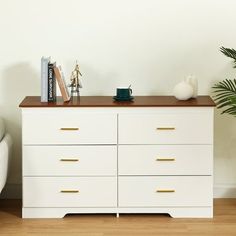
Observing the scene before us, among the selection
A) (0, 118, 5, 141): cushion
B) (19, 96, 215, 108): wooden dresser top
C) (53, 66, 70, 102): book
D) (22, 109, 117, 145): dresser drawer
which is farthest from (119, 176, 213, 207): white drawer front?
(0, 118, 5, 141): cushion

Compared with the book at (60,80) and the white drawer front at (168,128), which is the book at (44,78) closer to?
the book at (60,80)

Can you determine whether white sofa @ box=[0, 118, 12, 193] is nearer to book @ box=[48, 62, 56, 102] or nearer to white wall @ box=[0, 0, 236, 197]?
white wall @ box=[0, 0, 236, 197]

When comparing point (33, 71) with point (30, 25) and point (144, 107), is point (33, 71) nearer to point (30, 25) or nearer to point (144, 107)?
point (30, 25)

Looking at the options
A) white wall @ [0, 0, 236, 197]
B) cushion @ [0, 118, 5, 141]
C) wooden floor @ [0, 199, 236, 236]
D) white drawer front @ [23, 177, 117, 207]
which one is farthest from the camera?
white wall @ [0, 0, 236, 197]

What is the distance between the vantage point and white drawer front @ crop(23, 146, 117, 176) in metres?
4.30

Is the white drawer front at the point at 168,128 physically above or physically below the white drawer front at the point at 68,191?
above

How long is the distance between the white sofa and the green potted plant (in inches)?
54.7

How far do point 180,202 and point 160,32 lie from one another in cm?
114

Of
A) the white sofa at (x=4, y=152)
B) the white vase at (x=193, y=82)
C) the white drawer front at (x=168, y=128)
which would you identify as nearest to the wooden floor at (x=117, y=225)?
the white sofa at (x=4, y=152)

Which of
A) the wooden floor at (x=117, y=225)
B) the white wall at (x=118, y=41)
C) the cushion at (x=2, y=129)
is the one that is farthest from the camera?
the white wall at (x=118, y=41)

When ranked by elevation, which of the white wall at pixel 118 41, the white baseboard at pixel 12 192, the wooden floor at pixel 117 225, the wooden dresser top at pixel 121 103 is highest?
the white wall at pixel 118 41

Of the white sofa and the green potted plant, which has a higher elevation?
the green potted plant

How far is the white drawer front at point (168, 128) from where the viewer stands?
4.27 meters

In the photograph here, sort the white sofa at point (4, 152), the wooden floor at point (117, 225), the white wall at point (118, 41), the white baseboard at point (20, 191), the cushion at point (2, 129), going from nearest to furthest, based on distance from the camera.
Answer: the wooden floor at point (117, 225) < the white sofa at point (4, 152) < the cushion at point (2, 129) < the white wall at point (118, 41) < the white baseboard at point (20, 191)
